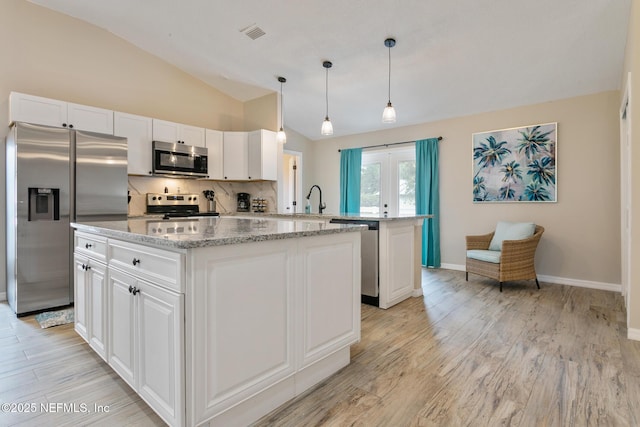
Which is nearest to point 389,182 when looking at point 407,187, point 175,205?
A: point 407,187

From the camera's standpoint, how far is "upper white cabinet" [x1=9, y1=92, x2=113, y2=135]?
331cm

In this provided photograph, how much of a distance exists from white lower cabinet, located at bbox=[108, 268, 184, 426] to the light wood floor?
0.23 meters

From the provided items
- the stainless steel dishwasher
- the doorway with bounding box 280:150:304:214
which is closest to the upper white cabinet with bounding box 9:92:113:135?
the stainless steel dishwasher

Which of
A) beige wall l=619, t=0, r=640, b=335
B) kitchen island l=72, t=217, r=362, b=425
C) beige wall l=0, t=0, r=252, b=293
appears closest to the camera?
kitchen island l=72, t=217, r=362, b=425

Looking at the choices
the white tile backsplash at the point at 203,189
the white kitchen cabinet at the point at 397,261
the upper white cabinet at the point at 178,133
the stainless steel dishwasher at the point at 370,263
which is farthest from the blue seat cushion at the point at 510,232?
the upper white cabinet at the point at 178,133

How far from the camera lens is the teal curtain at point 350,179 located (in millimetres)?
6441

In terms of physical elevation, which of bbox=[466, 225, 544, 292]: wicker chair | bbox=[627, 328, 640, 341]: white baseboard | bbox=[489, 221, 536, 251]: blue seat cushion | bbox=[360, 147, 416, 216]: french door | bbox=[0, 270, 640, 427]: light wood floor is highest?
bbox=[360, 147, 416, 216]: french door

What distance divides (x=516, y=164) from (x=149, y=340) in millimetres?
4892

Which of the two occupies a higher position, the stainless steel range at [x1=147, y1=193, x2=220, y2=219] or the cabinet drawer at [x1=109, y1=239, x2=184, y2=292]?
Result: the stainless steel range at [x1=147, y1=193, x2=220, y2=219]

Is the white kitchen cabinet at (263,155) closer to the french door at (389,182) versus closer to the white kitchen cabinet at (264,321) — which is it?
the french door at (389,182)

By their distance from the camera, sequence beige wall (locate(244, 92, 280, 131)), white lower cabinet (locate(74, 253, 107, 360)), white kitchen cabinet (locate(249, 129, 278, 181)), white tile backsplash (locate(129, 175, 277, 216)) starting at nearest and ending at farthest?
white lower cabinet (locate(74, 253, 107, 360)) < white tile backsplash (locate(129, 175, 277, 216)) < white kitchen cabinet (locate(249, 129, 278, 181)) < beige wall (locate(244, 92, 280, 131))

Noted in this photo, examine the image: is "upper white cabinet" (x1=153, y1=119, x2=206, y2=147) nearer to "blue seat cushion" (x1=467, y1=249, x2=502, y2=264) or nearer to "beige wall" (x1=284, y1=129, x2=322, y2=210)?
"beige wall" (x1=284, y1=129, x2=322, y2=210)

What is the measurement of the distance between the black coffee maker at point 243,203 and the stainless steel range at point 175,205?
1.82ft

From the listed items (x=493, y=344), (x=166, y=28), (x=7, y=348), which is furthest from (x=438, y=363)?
(x=166, y=28)
